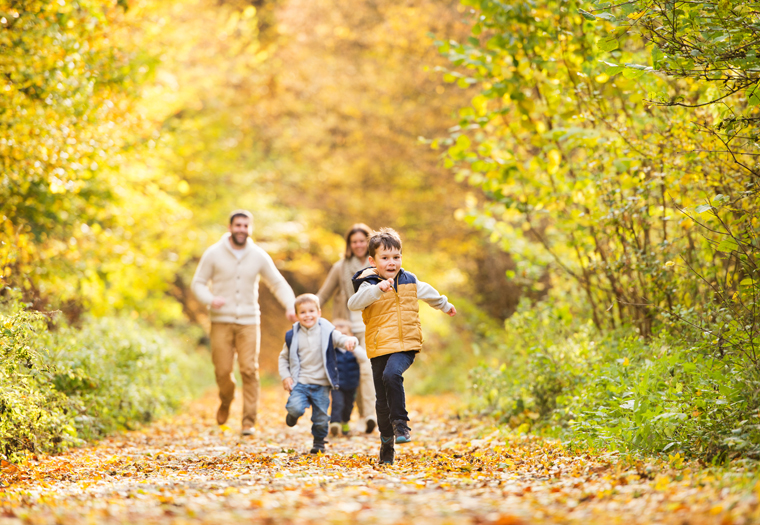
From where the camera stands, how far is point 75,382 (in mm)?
7574

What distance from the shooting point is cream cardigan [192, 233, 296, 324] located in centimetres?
835

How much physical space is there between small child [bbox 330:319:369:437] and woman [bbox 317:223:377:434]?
13 centimetres

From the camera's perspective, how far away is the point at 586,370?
7.17 metres

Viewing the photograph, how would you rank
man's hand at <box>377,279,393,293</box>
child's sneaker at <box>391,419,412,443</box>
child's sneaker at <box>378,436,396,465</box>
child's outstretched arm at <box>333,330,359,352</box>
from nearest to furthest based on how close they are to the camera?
1. man's hand at <box>377,279,393,293</box>
2. child's sneaker at <box>391,419,412,443</box>
3. child's sneaker at <box>378,436,396,465</box>
4. child's outstretched arm at <box>333,330,359,352</box>

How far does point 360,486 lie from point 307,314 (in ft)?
8.10

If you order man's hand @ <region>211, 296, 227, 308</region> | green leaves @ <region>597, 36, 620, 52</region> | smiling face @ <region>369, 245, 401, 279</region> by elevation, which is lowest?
man's hand @ <region>211, 296, 227, 308</region>

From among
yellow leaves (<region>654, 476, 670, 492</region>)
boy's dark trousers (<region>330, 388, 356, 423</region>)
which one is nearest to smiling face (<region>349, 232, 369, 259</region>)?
boy's dark trousers (<region>330, 388, 356, 423</region>)

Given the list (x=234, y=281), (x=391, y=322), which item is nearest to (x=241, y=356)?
(x=234, y=281)

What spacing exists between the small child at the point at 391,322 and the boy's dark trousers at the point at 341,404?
8.09 feet

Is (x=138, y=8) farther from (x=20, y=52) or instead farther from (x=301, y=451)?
Result: (x=301, y=451)

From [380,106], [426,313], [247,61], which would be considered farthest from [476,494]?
[247,61]

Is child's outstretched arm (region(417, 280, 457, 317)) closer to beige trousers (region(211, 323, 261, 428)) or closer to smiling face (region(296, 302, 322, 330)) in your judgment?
smiling face (region(296, 302, 322, 330))

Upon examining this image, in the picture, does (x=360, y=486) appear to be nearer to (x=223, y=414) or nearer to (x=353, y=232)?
(x=353, y=232)

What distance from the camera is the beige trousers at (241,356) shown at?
8.27 meters
